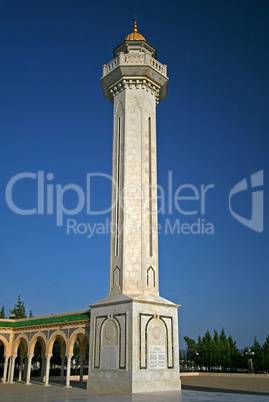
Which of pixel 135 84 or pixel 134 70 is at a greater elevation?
pixel 134 70

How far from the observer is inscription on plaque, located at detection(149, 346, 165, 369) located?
53.5ft

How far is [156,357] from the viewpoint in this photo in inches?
651

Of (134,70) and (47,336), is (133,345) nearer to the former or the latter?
(47,336)

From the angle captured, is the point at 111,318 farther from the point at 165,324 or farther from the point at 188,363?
the point at 188,363

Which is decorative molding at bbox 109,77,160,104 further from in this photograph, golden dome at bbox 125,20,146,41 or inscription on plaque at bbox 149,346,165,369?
inscription on plaque at bbox 149,346,165,369

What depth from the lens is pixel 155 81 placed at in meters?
22.1

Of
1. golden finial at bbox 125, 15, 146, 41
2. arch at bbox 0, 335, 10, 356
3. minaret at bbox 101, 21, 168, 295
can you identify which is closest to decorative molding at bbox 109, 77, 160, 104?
minaret at bbox 101, 21, 168, 295

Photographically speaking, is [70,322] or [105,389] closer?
[105,389]

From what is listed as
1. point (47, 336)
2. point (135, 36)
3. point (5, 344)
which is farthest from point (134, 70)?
point (5, 344)

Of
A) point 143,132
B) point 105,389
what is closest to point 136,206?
point 143,132

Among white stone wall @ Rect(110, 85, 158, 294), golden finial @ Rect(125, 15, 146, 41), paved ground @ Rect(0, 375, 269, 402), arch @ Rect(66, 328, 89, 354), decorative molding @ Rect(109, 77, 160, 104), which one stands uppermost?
golden finial @ Rect(125, 15, 146, 41)

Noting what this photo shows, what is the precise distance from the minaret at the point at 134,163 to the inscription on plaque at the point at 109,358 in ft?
8.49

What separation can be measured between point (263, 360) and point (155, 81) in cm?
2659

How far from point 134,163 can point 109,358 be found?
379 inches
